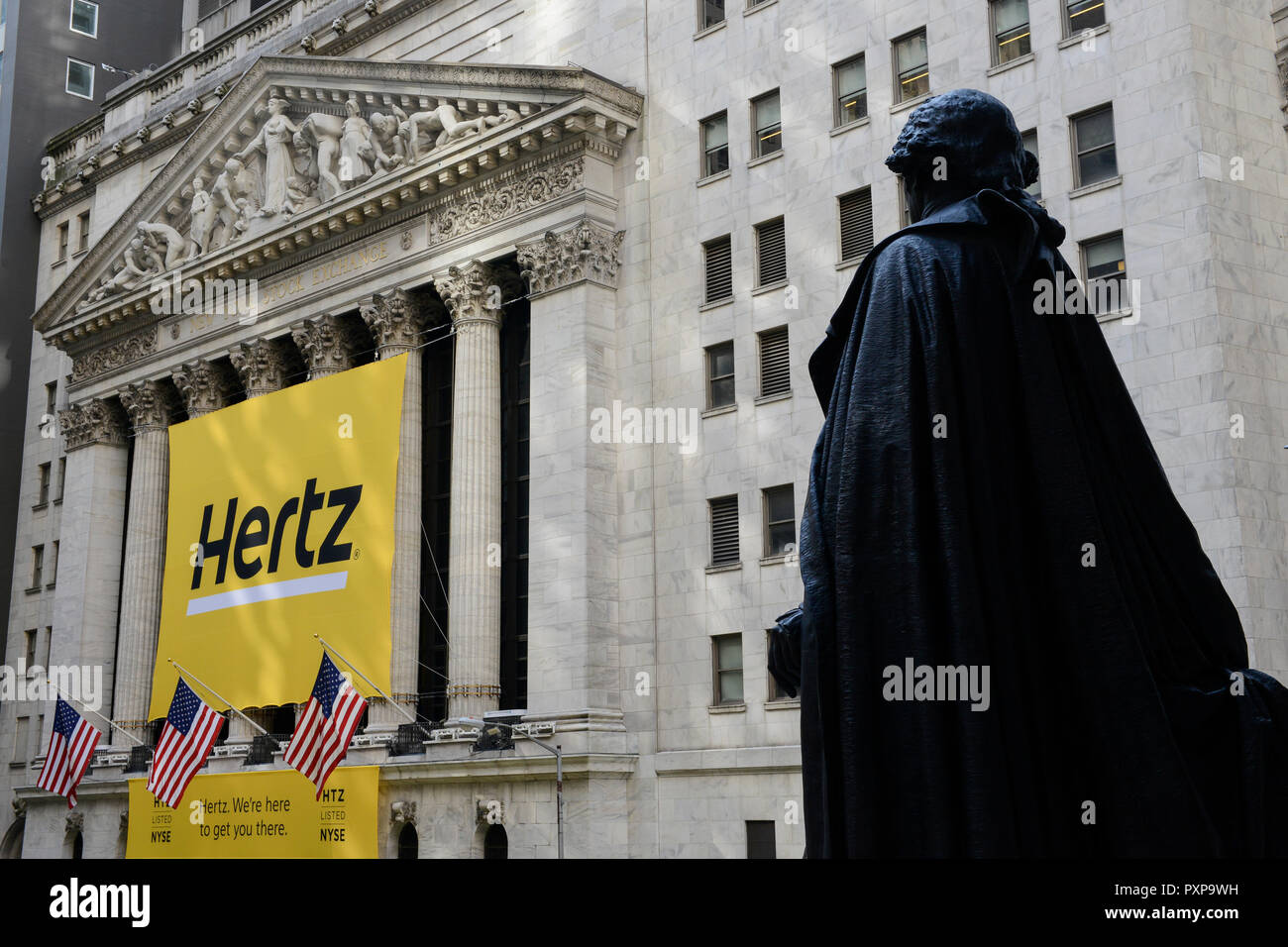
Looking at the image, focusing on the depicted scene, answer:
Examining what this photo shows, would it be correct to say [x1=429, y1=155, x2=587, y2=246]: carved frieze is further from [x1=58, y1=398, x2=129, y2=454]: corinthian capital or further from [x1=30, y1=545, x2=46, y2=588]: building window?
[x1=30, y1=545, x2=46, y2=588]: building window

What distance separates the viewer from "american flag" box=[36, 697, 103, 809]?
38875mm

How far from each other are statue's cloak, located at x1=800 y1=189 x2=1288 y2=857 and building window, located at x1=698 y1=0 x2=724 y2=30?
36457 mm

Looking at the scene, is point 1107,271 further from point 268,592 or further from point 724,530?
point 268,592

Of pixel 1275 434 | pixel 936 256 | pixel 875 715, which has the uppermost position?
pixel 1275 434

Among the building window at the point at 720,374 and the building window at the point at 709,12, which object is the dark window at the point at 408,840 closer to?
the building window at the point at 720,374

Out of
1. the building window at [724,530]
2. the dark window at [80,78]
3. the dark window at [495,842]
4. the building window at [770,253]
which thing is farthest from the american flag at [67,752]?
the dark window at [80,78]

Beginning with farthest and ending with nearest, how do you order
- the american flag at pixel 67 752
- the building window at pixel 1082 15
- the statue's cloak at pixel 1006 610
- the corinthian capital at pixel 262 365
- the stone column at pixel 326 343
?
the corinthian capital at pixel 262 365, the stone column at pixel 326 343, the american flag at pixel 67 752, the building window at pixel 1082 15, the statue's cloak at pixel 1006 610

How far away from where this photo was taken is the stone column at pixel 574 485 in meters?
36.4

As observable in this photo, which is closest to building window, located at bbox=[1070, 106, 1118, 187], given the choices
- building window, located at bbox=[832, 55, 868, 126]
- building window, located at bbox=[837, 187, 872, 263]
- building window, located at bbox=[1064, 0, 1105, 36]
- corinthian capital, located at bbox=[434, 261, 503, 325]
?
building window, located at bbox=[1064, 0, 1105, 36]

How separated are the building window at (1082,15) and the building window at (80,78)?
5201 centimetres

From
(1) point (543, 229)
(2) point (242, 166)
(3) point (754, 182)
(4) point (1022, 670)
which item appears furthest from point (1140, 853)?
(2) point (242, 166)

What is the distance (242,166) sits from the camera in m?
50.1
